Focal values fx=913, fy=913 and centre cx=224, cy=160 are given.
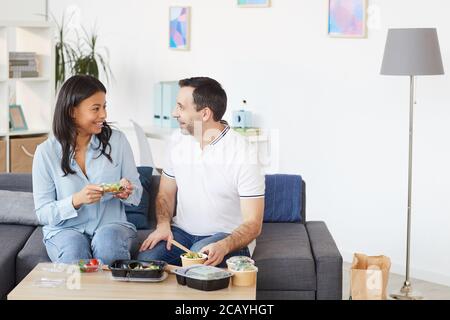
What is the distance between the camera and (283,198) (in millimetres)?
4277

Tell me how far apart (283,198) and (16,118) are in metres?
2.36

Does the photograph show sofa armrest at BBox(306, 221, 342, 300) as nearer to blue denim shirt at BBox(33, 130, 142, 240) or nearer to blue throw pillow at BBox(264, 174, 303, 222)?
blue throw pillow at BBox(264, 174, 303, 222)

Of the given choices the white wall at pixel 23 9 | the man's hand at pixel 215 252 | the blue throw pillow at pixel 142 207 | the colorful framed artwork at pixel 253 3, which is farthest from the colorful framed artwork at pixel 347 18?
the white wall at pixel 23 9

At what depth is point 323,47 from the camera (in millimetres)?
5457

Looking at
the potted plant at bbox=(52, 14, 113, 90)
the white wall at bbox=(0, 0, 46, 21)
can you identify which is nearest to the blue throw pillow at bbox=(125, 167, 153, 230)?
the potted plant at bbox=(52, 14, 113, 90)

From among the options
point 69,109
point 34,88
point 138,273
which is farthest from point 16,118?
point 138,273

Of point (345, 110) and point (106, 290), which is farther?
point (345, 110)

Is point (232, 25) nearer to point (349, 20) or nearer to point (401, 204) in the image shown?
point (349, 20)

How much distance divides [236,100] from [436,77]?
152 centimetres

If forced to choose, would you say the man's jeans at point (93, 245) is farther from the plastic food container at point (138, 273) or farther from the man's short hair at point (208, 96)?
the man's short hair at point (208, 96)

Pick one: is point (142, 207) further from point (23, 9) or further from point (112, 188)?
→ point (23, 9)
